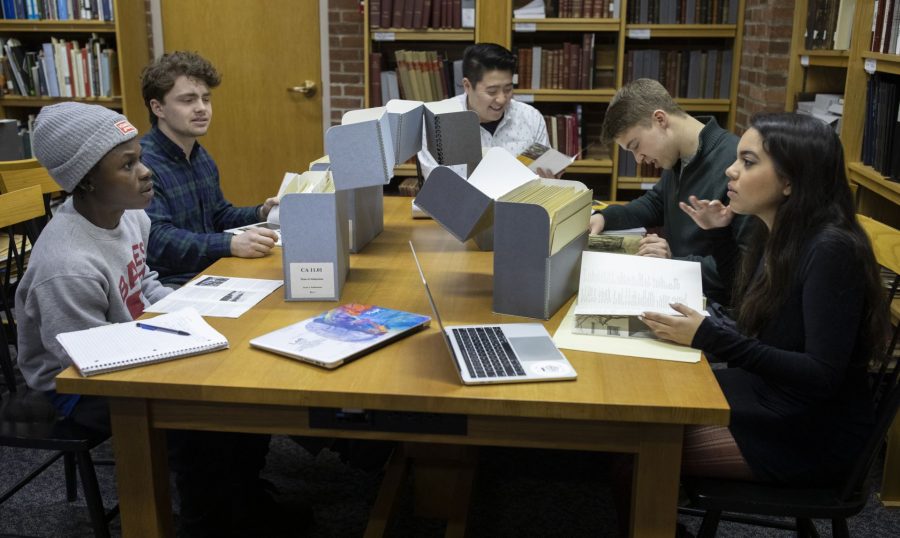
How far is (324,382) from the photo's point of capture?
4.65 feet

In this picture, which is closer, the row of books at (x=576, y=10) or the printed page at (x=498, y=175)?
the printed page at (x=498, y=175)

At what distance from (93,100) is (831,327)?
4385 millimetres

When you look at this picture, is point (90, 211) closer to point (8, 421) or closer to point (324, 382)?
point (8, 421)

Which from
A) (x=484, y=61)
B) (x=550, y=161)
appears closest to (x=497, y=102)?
(x=484, y=61)

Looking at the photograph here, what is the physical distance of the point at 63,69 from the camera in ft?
15.4

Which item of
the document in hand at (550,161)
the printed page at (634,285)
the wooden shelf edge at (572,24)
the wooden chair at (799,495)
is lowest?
the wooden chair at (799,495)

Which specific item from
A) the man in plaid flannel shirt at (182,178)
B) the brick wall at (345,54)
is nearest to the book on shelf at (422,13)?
the brick wall at (345,54)

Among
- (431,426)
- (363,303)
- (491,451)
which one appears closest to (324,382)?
(431,426)

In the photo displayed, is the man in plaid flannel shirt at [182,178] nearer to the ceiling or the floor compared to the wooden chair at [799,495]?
nearer to the ceiling

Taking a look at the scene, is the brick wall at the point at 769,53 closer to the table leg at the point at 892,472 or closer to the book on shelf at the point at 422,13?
the book on shelf at the point at 422,13

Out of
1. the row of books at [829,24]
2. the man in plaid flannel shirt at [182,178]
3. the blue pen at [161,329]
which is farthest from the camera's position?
the row of books at [829,24]

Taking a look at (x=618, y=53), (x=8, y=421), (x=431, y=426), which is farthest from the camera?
(x=618, y=53)

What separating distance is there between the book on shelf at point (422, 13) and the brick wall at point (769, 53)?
1.38 metres

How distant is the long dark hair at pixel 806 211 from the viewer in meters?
1.56
